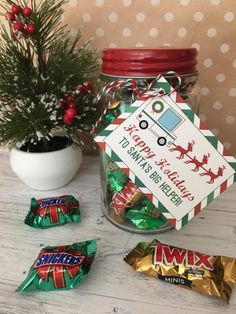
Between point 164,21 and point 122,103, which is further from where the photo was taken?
point 164,21

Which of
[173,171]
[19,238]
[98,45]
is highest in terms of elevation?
[98,45]

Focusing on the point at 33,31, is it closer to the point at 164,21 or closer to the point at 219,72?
the point at 164,21

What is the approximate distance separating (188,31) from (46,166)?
0.39 metres

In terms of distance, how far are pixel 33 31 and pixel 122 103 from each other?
21 cm

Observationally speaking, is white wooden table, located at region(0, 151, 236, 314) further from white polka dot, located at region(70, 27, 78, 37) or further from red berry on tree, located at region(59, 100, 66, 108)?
white polka dot, located at region(70, 27, 78, 37)

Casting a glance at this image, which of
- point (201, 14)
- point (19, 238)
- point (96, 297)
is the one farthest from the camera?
point (201, 14)

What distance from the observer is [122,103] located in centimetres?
A: 46

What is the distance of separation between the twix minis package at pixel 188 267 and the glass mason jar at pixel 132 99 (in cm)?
7

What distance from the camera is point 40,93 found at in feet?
1.86

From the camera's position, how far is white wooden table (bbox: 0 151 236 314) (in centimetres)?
37

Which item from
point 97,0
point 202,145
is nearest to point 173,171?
point 202,145

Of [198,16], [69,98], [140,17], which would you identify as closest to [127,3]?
[140,17]

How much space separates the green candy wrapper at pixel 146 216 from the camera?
1.58 feet

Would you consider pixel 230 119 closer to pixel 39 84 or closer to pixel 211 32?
pixel 211 32
